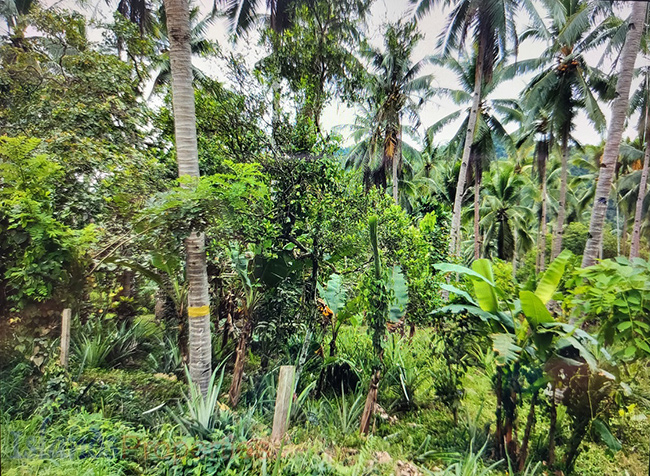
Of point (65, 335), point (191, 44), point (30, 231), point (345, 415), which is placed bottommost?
point (345, 415)

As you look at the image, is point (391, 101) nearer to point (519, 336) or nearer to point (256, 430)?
point (519, 336)

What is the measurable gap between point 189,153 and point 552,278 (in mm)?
3116

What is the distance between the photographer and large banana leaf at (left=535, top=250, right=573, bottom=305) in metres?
2.04

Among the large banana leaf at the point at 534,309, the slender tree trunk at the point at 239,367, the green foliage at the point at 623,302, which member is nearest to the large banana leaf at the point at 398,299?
the large banana leaf at the point at 534,309

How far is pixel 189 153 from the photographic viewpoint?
2.13 m

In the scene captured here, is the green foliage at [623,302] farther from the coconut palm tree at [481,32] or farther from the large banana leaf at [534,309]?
the coconut palm tree at [481,32]

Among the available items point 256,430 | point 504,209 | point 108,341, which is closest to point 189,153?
point 256,430

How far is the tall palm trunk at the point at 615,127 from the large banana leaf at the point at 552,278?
1.12 meters

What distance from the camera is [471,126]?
648 cm

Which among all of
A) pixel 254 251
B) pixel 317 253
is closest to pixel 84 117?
pixel 254 251

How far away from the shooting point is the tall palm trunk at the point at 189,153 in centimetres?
207

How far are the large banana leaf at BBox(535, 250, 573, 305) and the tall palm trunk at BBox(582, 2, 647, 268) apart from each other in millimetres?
1116

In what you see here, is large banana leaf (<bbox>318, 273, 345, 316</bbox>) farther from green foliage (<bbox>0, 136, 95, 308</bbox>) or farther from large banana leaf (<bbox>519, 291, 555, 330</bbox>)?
green foliage (<bbox>0, 136, 95, 308</bbox>)

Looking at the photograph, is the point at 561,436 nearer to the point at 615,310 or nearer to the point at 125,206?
the point at 615,310
